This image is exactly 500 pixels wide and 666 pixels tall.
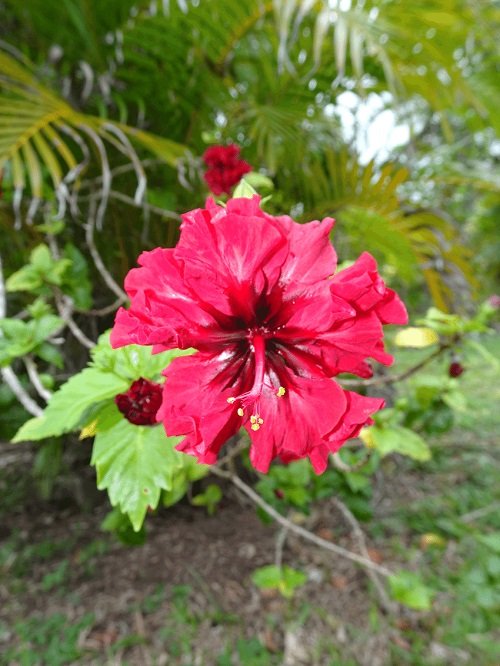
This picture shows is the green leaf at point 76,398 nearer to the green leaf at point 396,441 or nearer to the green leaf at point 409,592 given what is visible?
the green leaf at point 396,441

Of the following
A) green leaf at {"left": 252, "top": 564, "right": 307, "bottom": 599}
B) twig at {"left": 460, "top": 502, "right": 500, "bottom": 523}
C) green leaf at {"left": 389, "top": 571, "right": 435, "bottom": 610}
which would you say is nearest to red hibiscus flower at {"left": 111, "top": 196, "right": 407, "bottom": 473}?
green leaf at {"left": 389, "top": 571, "right": 435, "bottom": 610}

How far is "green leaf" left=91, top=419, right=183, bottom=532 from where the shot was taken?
1.92 feet

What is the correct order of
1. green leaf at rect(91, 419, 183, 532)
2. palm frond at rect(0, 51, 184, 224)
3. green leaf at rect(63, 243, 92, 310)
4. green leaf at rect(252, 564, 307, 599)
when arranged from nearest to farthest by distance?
1. green leaf at rect(91, 419, 183, 532)
2. palm frond at rect(0, 51, 184, 224)
3. green leaf at rect(63, 243, 92, 310)
4. green leaf at rect(252, 564, 307, 599)

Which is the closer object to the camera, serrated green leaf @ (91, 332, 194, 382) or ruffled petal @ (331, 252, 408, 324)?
ruffled petal @ (331, 252, 408, 324)

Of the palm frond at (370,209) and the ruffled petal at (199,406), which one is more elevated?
the palm frond at (370,209)

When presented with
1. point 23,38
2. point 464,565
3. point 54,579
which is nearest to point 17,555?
point 54,579

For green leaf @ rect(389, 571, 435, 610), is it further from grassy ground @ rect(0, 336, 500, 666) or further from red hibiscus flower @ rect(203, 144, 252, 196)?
red hibiscus flower @ rect(203, 144, 252, 196)

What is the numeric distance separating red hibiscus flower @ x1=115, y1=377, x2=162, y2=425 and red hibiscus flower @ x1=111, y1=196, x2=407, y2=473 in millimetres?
116

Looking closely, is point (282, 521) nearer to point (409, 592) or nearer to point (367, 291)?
point (409, 592)

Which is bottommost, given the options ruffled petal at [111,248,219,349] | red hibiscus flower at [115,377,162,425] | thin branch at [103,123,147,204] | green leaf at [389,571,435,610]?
green leaf at [389,571,435,610]

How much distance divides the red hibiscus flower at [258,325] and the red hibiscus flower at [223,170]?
0.67m

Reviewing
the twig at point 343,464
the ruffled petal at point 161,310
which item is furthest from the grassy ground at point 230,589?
the ruffled petal at point 161,310

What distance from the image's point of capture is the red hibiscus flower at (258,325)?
454 mm

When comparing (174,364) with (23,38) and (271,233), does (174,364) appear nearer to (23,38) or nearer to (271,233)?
(271,233)
